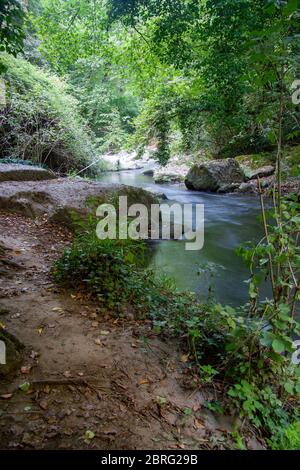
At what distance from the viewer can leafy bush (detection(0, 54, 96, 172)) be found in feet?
33.1

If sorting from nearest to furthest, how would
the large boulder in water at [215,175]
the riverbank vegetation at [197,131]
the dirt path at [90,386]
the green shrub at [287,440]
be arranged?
the dirt path at [90,386] < the green shrub at [287,440] < the riverbank vegetation at [197,131] < the large boulder in water at [215,175]

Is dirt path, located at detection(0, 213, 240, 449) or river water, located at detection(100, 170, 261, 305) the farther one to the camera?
river water, located at detection(100, 170, 261, 305)

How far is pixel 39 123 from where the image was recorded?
1066 centimetres

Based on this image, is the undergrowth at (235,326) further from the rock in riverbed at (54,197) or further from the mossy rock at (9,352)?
the rock in riverbed at (54,197)

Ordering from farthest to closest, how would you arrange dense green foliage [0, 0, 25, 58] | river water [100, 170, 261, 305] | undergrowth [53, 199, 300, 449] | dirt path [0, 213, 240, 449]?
river water [100, 170, 261, 305] → dense green foliage [0, 0, 25, 58] → undergrowth [53, 199, 300, 449] → dirt path [0, 213, 240, 449]

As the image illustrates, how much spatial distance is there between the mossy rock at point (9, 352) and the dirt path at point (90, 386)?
0.18 ft

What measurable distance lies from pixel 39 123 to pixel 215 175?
6.44 meters

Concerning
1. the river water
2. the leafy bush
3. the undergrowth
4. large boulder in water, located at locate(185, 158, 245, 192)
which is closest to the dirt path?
the undergrowth

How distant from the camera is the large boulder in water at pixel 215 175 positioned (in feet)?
40.6

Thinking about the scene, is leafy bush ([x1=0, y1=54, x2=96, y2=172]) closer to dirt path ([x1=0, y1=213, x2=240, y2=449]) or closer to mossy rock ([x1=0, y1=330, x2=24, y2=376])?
dirt path ([x1=0, y1=213, x2=240, y2=449])

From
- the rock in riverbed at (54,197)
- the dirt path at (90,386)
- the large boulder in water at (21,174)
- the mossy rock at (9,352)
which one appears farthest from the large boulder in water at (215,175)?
the mossy rock at (9,352)

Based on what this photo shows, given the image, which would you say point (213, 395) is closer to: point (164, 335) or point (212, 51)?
point (164, 335)

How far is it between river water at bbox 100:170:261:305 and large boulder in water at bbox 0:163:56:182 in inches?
137

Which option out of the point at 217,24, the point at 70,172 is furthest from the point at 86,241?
the point at 70,172
